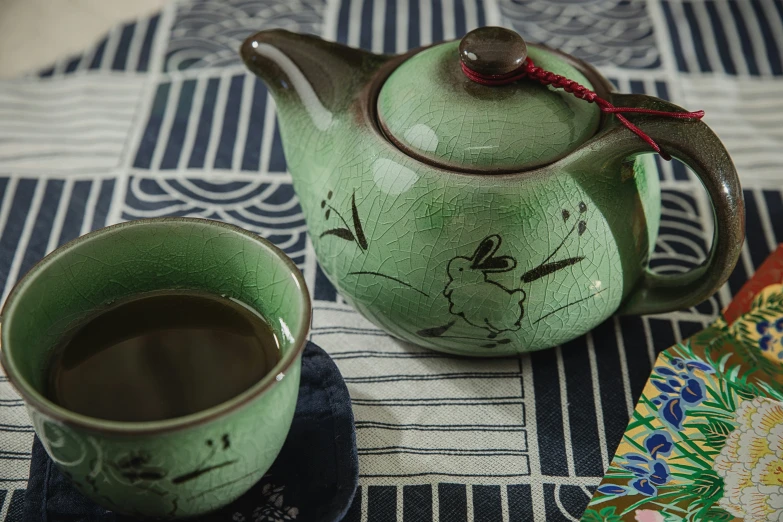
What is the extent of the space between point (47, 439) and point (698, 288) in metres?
0.46

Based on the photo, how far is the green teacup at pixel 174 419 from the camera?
0.41 metres

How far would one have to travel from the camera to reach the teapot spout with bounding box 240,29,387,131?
2.01 ft

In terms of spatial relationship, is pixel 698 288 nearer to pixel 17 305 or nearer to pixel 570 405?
pixel 570 405

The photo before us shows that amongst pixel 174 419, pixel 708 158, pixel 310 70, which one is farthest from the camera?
pixel 310 70

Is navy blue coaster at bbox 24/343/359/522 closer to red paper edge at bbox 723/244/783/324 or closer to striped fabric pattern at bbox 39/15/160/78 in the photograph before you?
red paper edge at bbox 723/244/783/324

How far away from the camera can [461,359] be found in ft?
2.14

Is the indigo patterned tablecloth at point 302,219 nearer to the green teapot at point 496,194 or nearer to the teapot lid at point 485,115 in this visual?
the green teapot at point 496,194

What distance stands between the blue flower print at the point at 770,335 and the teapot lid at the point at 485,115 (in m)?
0.24

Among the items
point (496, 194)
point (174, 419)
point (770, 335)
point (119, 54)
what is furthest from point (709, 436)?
point (119, 54)

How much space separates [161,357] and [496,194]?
0.24 metres

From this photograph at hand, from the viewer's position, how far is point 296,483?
0.52 metres

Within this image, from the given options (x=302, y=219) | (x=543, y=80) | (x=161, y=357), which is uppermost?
(x=543, y=80)

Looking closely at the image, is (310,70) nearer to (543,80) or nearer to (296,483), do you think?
(543,80)

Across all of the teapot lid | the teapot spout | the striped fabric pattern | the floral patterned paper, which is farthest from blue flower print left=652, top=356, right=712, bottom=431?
the striped fabric pattern
